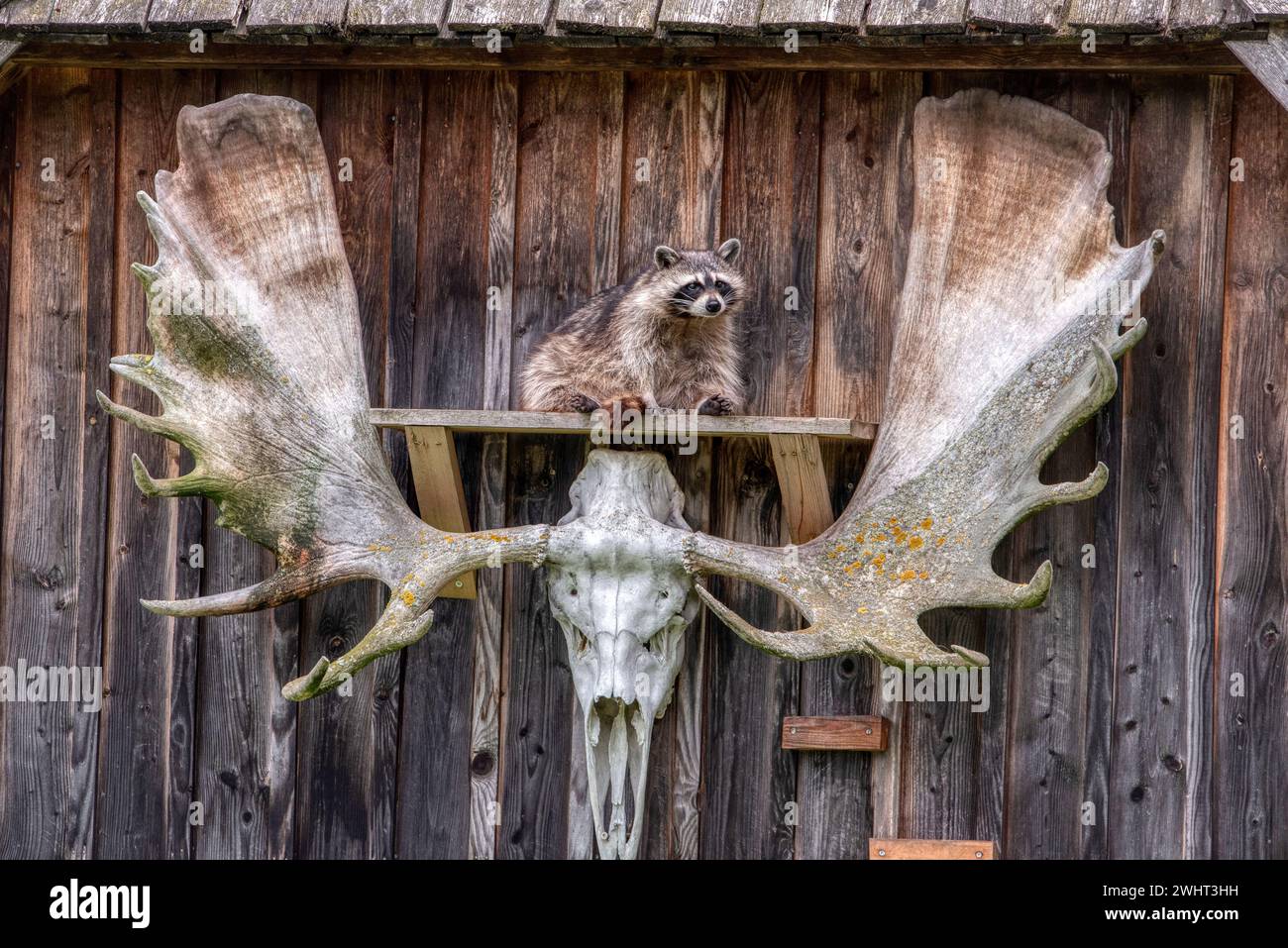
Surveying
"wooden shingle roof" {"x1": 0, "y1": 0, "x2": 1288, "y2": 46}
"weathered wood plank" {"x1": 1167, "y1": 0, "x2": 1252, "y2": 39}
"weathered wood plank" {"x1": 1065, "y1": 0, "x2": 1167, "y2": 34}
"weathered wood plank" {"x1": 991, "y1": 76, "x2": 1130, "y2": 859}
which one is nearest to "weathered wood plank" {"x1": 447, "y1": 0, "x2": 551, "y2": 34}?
"wooden shingle roof" {"x1": 0, "y1": 0, "x2": 1288, "y2": 46}

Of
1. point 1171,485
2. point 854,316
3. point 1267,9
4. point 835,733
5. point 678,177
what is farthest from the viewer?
point 678,177

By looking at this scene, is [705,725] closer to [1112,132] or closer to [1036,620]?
[1036,620]

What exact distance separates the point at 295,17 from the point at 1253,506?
3.39m

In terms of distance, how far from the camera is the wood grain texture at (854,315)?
5.40m

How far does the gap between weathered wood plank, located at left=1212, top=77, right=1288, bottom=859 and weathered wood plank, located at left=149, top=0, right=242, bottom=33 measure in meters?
3.21

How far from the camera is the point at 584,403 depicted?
16.8 feet

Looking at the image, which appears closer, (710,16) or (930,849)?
(710,16)

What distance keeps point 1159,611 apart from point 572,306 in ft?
7.09

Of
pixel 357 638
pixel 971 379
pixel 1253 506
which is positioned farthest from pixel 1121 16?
pixel 357 638

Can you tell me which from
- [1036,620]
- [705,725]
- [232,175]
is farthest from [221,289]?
[1036,620]

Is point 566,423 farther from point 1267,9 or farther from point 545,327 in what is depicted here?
point 1267,9

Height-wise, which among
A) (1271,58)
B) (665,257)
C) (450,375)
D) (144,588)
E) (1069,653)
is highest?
(1271,58)

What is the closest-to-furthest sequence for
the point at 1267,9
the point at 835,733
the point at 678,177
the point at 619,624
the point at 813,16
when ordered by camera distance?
the point at 1267,9 < the point at 813,16 < the point at 619,624 < the point at 835,733 < the point at 678,177

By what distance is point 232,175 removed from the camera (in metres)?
5.39
